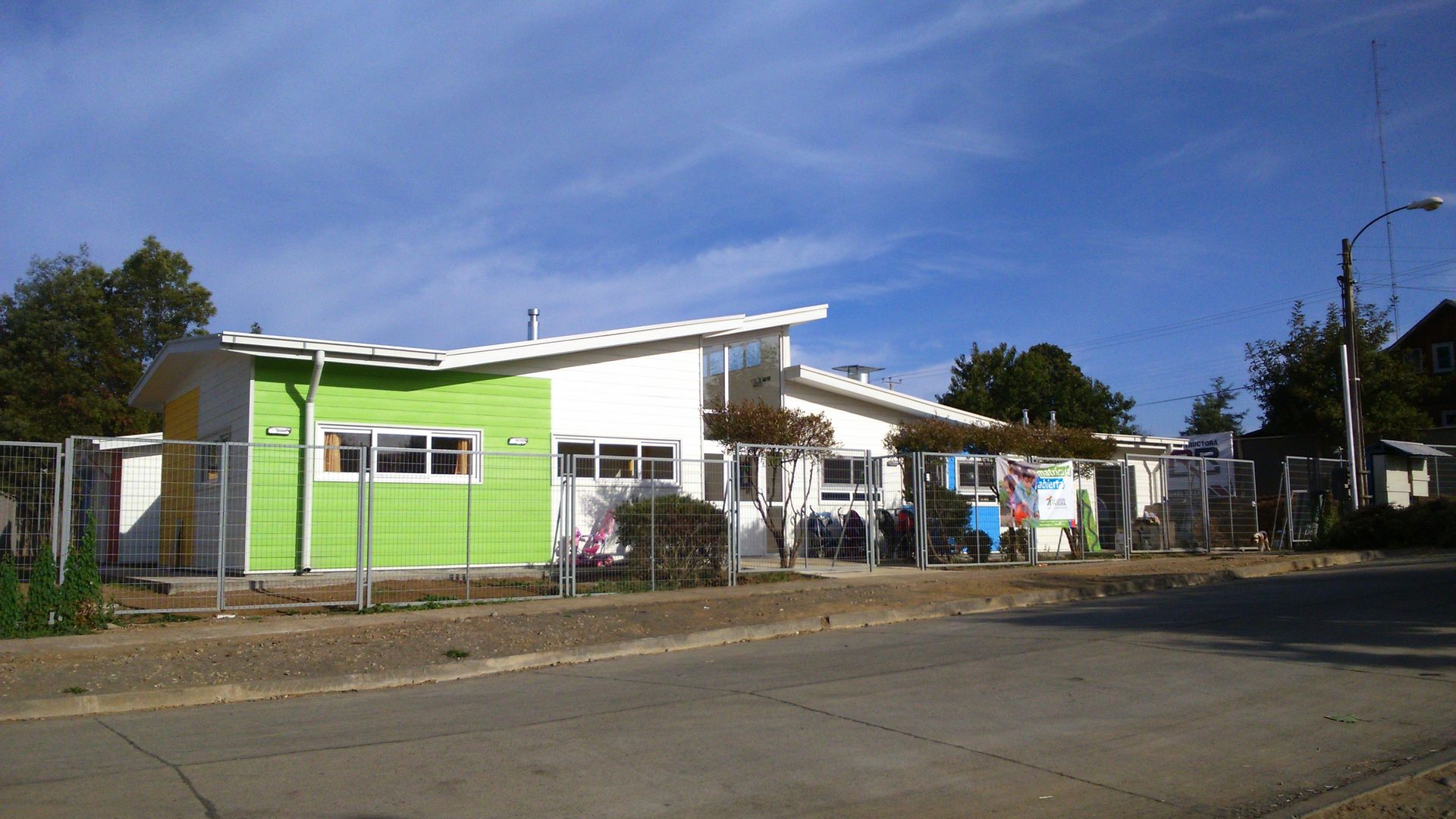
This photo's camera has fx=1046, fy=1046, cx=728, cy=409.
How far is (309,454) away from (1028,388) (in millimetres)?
41974

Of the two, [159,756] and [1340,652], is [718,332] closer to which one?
[1340,652]

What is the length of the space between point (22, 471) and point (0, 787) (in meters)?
6.58

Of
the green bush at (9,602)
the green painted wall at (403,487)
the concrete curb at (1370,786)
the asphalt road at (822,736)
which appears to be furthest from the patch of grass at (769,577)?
the concrete curb at (1370,786)

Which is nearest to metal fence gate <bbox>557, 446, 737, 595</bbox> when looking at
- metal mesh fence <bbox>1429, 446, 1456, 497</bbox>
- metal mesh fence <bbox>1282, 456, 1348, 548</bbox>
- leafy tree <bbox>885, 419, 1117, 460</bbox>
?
leafy tree <bbox>885, 419, 1117, 460</bbox>

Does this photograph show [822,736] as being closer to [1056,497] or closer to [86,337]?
[1056,497]

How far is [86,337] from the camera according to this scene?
34.3 metres

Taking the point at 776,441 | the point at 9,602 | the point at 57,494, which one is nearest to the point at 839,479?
the point at 776,441

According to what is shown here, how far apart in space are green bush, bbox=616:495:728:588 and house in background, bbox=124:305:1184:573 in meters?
0.66

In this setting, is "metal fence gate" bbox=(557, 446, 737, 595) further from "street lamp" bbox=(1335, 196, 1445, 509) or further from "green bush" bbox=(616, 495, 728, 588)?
"street lamp" bbox=(1335, 196, 1445, 509)

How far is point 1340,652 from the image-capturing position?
9.60 m

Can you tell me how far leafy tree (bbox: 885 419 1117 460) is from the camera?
22812 millimetres

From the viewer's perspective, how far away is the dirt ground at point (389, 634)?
29.9 ft

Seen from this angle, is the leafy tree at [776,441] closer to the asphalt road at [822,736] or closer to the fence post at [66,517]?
the asphalt road at [822,736]

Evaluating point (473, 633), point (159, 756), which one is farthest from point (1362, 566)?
point (159, 756)
